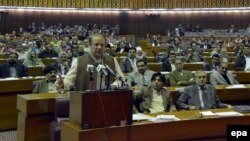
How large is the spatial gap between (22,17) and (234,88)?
710 inches

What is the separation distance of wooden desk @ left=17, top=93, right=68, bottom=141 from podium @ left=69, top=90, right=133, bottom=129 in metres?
1.73

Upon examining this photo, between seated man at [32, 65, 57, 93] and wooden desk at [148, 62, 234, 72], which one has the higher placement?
wooden desk at [148, 62, 234, 72]

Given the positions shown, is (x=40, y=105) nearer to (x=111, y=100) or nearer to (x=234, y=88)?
(x=111, y=100)

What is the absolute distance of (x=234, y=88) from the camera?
5883 millimetres

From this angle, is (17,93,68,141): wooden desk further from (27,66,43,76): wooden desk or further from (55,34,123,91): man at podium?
(27,66,43,76): wooden desk

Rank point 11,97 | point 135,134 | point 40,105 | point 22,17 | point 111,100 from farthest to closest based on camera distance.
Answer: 1. point 22,17
2. point 11,97
3. point 40,105
4. point 135,134
5. point 111,100

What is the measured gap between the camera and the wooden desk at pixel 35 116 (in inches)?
193

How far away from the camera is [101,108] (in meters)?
3.12

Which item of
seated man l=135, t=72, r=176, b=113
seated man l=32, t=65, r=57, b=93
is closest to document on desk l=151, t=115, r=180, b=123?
seated man l=135, t=72, r=176, b=113

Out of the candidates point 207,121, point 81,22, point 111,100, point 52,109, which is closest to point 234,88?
point 207,121

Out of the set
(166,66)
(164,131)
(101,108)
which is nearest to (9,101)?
(164,131)

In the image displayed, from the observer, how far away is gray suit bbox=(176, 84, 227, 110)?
5.33 metres

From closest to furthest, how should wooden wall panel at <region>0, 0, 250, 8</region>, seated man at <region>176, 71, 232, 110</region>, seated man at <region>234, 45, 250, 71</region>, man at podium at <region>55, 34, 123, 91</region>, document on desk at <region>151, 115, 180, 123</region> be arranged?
document on desk at <region>151, 115, 180, 123</region>, man at podium at <region>55, 34, 123, 91</region>, seated man at <region>176, 71, 232, 110</region>, seated man at <region>234, 45, 250, 71</region>, wooden wall panel at <region>0, 0, 250, 8</region>

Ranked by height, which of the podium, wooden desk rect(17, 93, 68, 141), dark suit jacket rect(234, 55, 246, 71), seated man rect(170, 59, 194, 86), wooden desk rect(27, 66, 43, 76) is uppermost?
dark suit jacket rect(234, 55, 246, 71)
